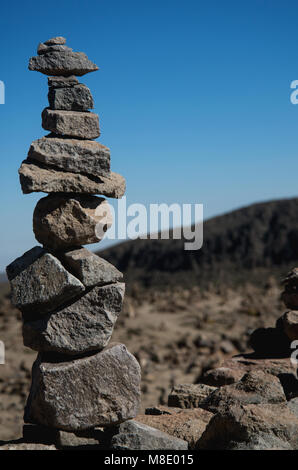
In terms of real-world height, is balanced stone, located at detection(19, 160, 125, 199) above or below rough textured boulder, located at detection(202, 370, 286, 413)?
above

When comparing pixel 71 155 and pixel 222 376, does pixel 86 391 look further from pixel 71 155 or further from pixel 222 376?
A: pixel 222 376

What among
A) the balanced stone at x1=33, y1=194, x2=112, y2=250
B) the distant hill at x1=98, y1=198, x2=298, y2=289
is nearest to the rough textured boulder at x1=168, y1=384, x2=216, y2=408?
the balanced stone at x1=33, y1=194, x2=112, y2=250

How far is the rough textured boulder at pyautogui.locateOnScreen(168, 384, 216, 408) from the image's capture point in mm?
9023

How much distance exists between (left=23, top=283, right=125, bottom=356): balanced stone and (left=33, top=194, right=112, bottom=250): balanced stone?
75cm

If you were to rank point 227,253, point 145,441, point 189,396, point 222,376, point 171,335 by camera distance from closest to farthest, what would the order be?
point 145,441, point 189,396, point 222,376, point 171,335, point 227,253

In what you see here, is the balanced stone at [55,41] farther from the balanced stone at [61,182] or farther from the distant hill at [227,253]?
the distant hill at [227,253]

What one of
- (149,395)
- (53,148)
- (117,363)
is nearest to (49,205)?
(53,148)

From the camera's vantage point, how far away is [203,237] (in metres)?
46.7

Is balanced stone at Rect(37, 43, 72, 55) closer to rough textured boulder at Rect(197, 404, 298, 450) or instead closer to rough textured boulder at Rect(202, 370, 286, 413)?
rough textured boulder at Rect(197, 404, 298, 450)

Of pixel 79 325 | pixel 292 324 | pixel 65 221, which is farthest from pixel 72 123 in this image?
pixel 292 324

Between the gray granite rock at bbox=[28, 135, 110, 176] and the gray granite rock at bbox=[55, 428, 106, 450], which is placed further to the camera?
the gray granite rock at bbox=[28, 135, 110, 176]

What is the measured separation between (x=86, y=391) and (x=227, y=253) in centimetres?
3765

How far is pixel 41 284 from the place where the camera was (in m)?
6.66

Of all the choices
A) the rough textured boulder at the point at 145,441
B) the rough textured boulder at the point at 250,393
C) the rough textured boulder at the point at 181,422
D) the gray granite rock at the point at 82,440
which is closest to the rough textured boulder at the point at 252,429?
the rough textured boulder at the point at 181,422
